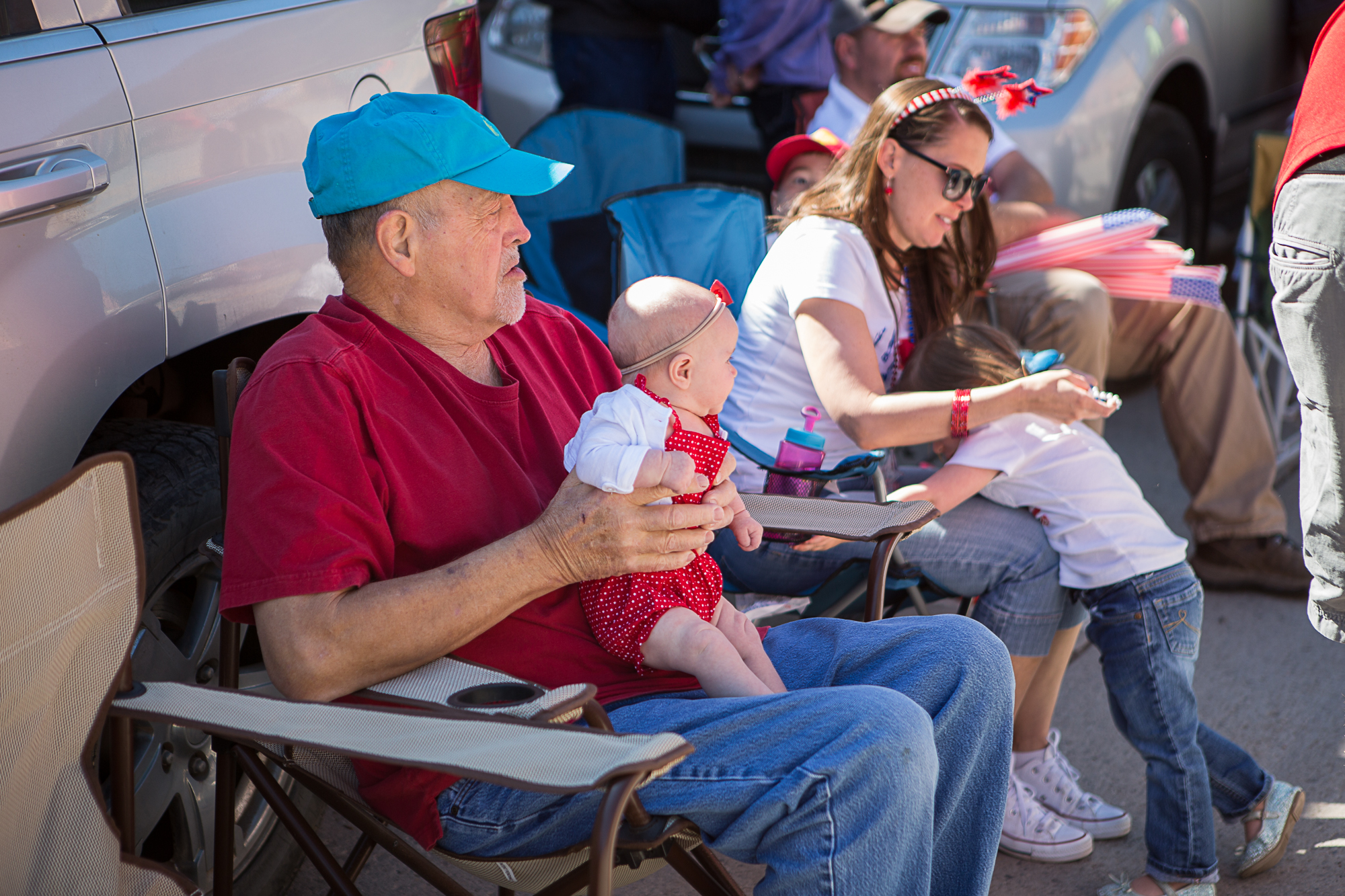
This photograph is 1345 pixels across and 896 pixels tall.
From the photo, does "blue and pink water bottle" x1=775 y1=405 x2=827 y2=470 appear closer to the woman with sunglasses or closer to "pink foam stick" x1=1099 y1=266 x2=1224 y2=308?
the woman with sunglasses

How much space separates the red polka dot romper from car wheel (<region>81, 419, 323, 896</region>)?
0.72 m

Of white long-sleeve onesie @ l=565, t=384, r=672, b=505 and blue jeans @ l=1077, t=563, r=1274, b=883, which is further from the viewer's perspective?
blue jeans @ l=1077, t=563, r=1274, b=883

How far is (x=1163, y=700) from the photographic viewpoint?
237cm

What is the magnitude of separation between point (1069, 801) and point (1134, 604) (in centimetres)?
49

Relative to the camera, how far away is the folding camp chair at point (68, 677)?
57.4 inches

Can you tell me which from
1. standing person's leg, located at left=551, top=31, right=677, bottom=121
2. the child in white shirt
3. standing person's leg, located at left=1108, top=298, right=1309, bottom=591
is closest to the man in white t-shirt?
standing person's leg, located at left=1108, top=298, right=1309, bottom=591

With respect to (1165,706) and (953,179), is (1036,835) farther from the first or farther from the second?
(953,179)

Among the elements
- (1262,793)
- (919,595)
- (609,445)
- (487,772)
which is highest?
(609,445)

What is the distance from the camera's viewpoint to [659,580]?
6.22 ft

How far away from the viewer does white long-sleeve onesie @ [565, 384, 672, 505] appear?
173 cm

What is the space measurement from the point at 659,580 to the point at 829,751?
0.42 metres

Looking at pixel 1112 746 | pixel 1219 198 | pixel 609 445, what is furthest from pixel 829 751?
pixel 1219 198

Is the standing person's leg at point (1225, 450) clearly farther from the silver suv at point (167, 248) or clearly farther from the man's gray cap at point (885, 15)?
the silver suv at point (167, 248)

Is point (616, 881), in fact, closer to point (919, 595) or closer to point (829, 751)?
point (829, 751)
